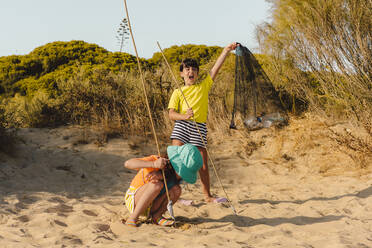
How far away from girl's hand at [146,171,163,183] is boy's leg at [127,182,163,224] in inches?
1.5

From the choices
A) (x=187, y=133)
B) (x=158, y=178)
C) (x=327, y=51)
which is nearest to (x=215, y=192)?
(x=187, y=133)

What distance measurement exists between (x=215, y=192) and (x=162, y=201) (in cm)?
191

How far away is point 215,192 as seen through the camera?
16.4 feet

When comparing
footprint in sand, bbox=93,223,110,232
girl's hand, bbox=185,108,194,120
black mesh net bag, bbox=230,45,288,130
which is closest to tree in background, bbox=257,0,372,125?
black mesh net bag, bbox=230,45,288,130

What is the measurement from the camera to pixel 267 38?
Answer: 7848mm

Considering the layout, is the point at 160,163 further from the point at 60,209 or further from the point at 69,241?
the point at 60,209

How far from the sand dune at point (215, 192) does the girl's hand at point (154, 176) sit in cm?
46

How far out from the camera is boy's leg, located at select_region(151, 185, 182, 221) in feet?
10.4

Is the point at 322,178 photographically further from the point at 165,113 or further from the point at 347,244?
the point at 165,113

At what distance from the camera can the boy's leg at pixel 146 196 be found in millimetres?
3018

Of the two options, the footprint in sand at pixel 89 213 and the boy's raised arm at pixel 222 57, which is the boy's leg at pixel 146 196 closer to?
the footprint in sand at pixel 89 213

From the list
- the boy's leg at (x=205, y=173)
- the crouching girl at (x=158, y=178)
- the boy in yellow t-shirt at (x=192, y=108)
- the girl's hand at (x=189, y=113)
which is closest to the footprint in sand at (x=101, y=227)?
the crouching girl at (x=158, y=178)

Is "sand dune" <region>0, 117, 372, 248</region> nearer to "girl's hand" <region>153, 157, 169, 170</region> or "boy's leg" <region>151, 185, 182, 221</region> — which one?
"boy's leg" <region>151, 185, 182, 221</region>

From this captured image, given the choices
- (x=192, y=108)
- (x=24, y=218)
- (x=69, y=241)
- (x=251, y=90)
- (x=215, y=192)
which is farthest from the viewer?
(x=215, y=192)
